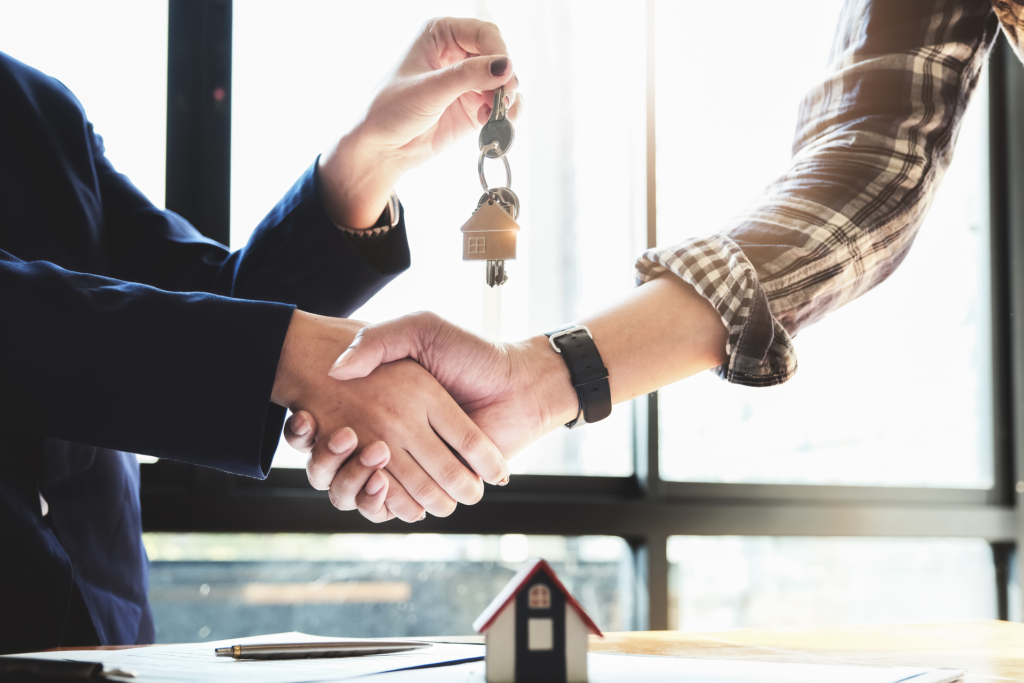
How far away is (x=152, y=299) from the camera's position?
0.74 metres

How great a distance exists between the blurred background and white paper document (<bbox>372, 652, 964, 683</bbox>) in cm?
134

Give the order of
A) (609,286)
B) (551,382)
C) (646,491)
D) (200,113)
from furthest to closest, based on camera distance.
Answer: (609,286), (646,491), (200,113), (551,382)

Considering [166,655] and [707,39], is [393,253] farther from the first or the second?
[707,39]

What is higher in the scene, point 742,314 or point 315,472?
point 742,314

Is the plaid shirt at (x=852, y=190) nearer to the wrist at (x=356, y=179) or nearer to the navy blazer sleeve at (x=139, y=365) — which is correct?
the wrist at (x=356, y=179)

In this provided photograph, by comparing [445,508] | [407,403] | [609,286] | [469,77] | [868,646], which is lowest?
[868,646]

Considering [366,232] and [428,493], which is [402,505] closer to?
[428,493]

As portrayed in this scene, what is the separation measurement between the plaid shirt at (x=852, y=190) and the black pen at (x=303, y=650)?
0.55 meters

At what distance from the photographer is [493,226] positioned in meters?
0.80

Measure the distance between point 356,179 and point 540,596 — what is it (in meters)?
0.75

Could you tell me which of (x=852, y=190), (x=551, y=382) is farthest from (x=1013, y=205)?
(x=551, y=382)

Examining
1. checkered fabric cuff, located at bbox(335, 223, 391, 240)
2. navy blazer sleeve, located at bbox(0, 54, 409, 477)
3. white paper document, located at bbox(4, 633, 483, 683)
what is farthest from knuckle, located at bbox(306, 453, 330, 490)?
checkered fabric cuff, located at bbox(335, 223, 391, 240)

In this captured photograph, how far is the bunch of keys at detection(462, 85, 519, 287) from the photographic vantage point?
792mm

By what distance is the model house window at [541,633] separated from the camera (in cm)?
50
